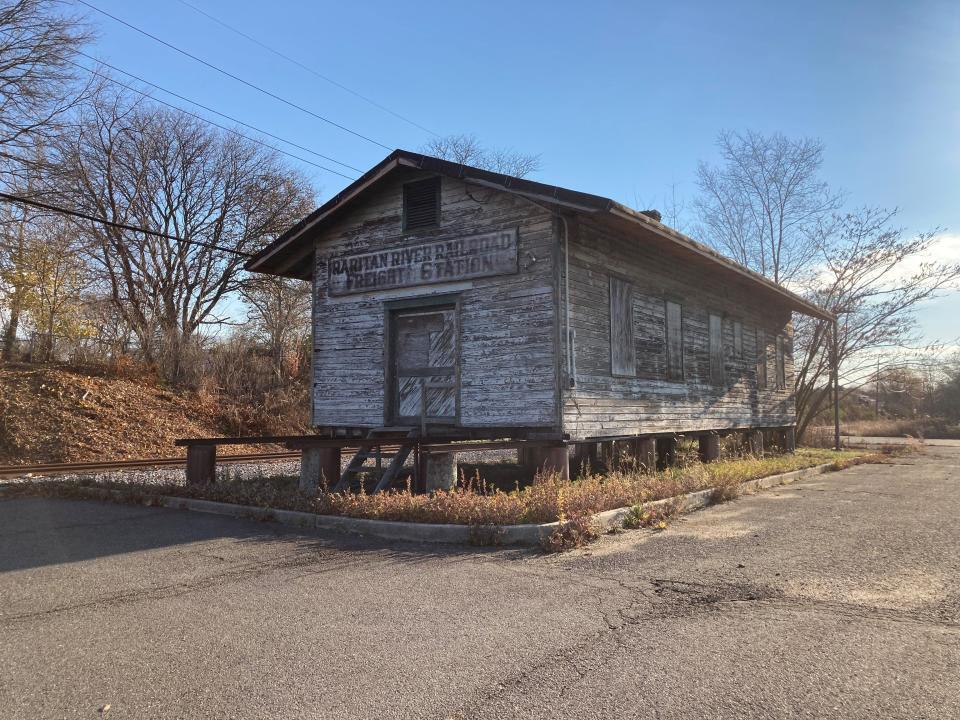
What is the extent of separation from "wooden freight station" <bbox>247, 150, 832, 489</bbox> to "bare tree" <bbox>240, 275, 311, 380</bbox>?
14.6m

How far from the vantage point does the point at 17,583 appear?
5.57 metres

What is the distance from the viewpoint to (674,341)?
1410cm

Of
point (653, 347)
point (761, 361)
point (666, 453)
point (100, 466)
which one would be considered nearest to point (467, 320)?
point (653, 347)

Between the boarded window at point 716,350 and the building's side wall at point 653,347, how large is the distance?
16cm

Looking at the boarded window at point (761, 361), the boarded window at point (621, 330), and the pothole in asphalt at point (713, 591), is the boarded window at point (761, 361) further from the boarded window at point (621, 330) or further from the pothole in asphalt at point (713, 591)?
the pothole in asphalt at point (713, 591)

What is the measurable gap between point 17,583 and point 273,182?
84.3ft

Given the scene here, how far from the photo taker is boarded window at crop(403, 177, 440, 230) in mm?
12164

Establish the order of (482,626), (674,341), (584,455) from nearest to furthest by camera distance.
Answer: (482,626) → (584,455) → (674,341)

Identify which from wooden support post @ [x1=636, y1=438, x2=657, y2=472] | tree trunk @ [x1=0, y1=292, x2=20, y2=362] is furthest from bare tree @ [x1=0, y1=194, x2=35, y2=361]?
wooden support post @ [x1=636, y1=438, x2=657, y2=472]

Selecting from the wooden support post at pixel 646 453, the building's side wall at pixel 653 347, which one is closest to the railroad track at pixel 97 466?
the building's side wall at pixel 653 347

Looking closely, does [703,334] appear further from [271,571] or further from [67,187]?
[67,187]

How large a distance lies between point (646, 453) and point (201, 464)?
753 centimetres

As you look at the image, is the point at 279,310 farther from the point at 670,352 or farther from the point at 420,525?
the point at 420,525

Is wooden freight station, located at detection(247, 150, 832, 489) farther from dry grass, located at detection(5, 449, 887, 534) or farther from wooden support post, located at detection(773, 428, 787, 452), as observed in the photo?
wooden support post, located at detection(773, 428, 787, 452)
